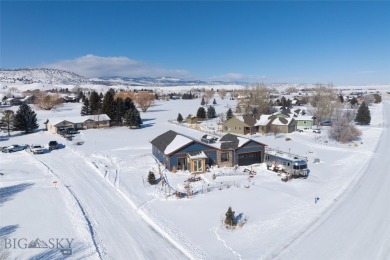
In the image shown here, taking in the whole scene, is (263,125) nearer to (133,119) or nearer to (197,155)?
(133,119)

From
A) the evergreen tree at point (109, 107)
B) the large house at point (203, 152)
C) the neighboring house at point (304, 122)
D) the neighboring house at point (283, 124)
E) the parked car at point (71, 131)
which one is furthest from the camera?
the evergreen tree at point (109, 107)

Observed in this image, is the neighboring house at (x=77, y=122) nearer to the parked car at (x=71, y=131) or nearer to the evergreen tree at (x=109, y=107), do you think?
the parked car at (x=71, y=131)

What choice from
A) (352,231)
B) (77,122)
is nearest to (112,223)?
(352,231)

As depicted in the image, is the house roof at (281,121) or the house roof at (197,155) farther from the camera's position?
the house roof at (281,121)

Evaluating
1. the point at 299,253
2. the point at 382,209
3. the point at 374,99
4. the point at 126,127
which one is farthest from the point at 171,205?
the point at 374,99

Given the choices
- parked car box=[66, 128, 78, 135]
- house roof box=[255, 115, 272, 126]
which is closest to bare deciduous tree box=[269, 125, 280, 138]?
house roof box=[255, 115, 272, 126]

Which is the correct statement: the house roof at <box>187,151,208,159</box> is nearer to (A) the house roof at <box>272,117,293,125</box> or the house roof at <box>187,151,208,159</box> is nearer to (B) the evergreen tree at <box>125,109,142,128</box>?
(A) the house roof at <box>272,117,293,125</box>

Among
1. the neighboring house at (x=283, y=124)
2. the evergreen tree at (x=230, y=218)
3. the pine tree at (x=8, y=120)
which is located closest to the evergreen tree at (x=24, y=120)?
the pine tree at (x=8, y=120)
